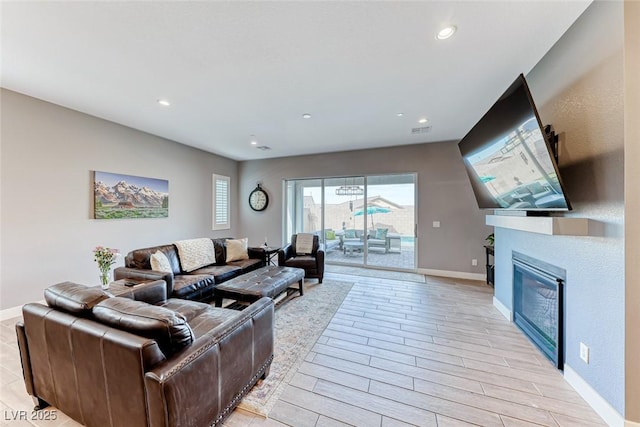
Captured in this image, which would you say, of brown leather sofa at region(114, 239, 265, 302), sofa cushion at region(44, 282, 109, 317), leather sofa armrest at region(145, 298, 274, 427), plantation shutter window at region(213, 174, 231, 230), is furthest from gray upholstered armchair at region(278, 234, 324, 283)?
sofa cushion at region(44, 282, 109, 317)

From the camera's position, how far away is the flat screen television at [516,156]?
167 cm

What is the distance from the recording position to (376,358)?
2129mm

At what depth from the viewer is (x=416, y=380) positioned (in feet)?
6.08

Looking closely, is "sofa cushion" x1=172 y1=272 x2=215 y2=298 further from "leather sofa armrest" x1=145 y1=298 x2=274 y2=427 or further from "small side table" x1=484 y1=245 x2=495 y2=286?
"small side table" x1=484 y1=245 x2=495 y2=286

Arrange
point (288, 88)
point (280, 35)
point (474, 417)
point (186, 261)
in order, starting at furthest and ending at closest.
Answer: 1. point (186, 261)
2. point (288, 88)
3. point (280, 35)
4. point (474, 417)

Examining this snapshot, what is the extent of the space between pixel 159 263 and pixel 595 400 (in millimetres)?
4191

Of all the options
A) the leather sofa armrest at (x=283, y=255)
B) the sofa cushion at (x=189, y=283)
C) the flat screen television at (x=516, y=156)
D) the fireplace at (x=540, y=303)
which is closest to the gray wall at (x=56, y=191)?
the sofa cushion at (x=189, y=283)

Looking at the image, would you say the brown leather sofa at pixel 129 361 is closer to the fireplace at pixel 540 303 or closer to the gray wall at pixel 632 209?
the gray wall at pixel 632 209

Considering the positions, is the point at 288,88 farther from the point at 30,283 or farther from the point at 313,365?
the point at 30,283

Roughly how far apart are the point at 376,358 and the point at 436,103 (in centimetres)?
312

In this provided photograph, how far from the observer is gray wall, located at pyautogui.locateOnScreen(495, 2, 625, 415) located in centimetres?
144

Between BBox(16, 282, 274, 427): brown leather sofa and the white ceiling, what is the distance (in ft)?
6.47

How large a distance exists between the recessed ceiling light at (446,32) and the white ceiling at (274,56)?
47mm

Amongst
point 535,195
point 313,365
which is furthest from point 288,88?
point 313,365
